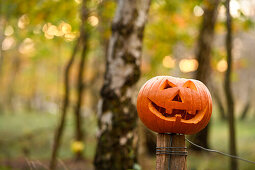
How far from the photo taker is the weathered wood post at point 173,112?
8.58 feet

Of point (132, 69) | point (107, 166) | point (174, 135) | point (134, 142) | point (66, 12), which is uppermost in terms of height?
point (66, 12)

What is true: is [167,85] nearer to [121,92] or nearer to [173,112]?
[173,112]

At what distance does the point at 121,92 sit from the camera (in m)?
4.57

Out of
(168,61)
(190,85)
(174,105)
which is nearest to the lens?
(174,105)

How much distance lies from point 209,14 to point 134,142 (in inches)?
250

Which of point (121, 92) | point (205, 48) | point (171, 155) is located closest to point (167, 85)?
point (171, 155)

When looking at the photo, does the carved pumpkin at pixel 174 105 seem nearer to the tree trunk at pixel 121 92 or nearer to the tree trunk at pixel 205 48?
the tree trunk at pixel 121 92

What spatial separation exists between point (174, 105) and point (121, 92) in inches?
74.6

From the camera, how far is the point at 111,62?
4.66m

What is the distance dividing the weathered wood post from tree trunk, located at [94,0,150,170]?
1634 mm

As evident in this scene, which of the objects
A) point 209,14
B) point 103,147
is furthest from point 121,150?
point 209,14

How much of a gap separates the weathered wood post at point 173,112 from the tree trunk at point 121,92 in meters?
1.63

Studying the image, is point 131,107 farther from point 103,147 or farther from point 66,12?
point 66,12

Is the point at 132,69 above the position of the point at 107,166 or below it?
above
